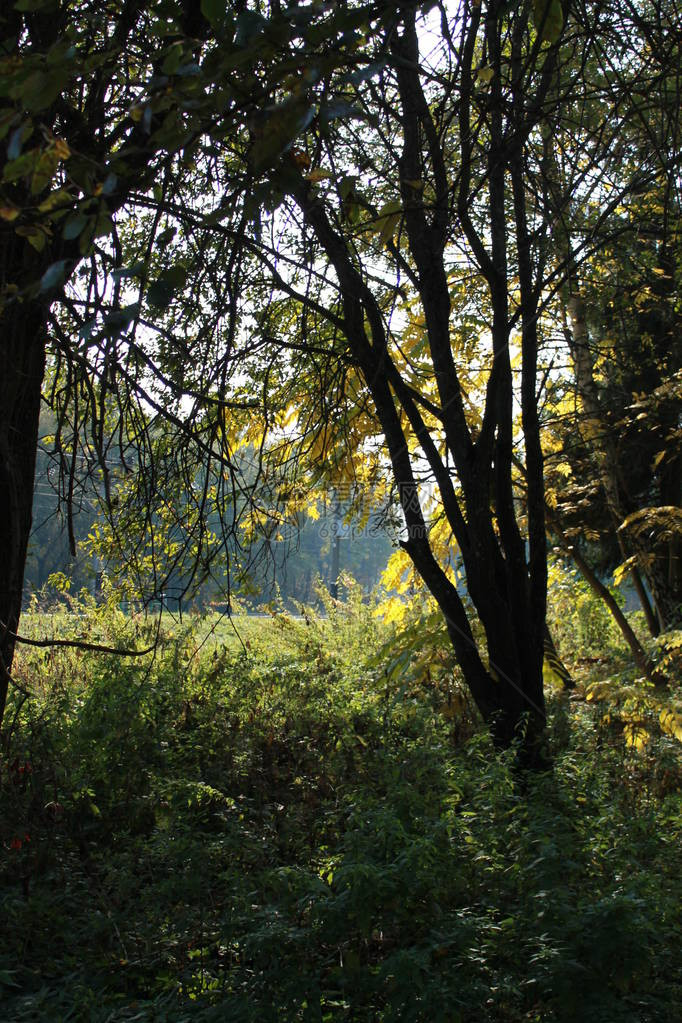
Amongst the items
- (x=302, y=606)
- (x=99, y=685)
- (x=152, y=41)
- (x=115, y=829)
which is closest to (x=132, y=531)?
(x=115, y=829)

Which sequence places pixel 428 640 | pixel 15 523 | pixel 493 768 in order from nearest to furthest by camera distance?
1. pixel 15 523
2. pixel 493 768
3. pixel 428 640

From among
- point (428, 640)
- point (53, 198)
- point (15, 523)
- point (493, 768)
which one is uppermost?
point (428, 640)

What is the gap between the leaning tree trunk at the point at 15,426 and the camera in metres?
3.27

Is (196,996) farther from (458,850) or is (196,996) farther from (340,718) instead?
(340,718)

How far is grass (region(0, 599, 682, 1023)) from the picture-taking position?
9.48 ft

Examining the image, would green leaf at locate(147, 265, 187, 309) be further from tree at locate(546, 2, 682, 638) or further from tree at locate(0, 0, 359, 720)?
tree at locate(546, 2, 682, 638)

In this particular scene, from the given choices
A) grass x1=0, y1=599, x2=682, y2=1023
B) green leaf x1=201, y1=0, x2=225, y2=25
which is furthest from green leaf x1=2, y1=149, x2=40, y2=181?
grass x1=0, y1=599, x2=682, y2=1023

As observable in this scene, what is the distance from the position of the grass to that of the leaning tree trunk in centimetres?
59

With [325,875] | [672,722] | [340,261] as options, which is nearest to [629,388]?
[672,722]

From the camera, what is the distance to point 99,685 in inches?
273

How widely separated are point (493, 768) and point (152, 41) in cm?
369

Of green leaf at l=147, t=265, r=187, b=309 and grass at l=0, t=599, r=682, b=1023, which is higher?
green leaf at l=147, t=265, r=187, b=309

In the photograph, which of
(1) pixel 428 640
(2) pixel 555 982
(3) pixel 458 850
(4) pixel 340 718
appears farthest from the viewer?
(4) pixel 340 718

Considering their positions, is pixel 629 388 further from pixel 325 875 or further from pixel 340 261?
pixel 325 875
